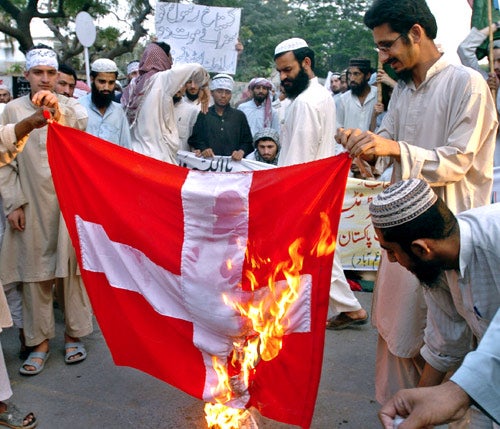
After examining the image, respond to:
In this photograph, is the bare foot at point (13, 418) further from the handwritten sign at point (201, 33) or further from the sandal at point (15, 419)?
the handwritten sign at point (201, 33)

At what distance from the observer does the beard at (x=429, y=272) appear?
1.92m

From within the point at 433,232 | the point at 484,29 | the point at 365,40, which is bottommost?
the point at 365,40

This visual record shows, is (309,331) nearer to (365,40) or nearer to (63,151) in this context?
(63,151)

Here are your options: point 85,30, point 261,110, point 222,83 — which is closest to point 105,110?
point 222,83

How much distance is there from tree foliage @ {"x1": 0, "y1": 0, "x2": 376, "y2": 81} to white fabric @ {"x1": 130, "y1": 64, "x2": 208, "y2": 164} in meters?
15.3

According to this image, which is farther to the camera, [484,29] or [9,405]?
[484,29]

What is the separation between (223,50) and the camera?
722cm

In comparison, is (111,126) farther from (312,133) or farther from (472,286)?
(472,286)

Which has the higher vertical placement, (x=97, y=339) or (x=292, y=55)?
(x=292, y=55)

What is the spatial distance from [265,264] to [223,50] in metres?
4.98

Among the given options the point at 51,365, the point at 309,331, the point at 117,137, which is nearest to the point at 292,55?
the point at 117,137

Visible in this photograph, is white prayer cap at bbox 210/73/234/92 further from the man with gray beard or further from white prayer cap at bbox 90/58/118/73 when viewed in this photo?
white prayer cap at bbox 90/58/118/73

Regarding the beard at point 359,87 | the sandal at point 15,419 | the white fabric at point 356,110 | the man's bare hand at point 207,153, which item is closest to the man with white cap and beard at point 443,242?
the sandal at point 15,419

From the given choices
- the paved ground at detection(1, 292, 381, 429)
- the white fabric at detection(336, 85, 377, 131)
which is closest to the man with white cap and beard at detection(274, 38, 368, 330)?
the paved ground at detection(1, 292, 381, 429)
